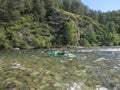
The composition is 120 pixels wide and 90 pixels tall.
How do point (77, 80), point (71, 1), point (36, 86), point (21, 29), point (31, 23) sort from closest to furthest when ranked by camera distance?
point (36, 86)
point (77, 80)
point (21, 29)
point (31, 23)
point (71, 1)

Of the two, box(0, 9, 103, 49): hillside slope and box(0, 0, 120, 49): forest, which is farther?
box(0, 0, 120, 49): forest

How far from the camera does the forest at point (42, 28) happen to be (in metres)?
96.9

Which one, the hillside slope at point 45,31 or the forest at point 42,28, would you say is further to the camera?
the forest at point 42,28

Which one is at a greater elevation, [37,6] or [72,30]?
[37,6]

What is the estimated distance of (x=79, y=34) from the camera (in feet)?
407

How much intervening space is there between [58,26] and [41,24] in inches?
353

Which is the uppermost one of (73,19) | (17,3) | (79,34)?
(17,3)

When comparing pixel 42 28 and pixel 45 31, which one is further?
pixel 42 28

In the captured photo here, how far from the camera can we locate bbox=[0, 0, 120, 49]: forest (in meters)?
96.9

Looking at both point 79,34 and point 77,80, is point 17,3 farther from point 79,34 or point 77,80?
point 77,80

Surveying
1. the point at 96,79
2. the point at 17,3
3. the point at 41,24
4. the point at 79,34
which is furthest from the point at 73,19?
the point at 96,79

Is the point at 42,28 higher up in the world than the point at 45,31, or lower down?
higher up

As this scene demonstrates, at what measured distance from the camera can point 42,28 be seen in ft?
377

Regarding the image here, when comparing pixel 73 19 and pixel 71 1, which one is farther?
pixel 71 1
